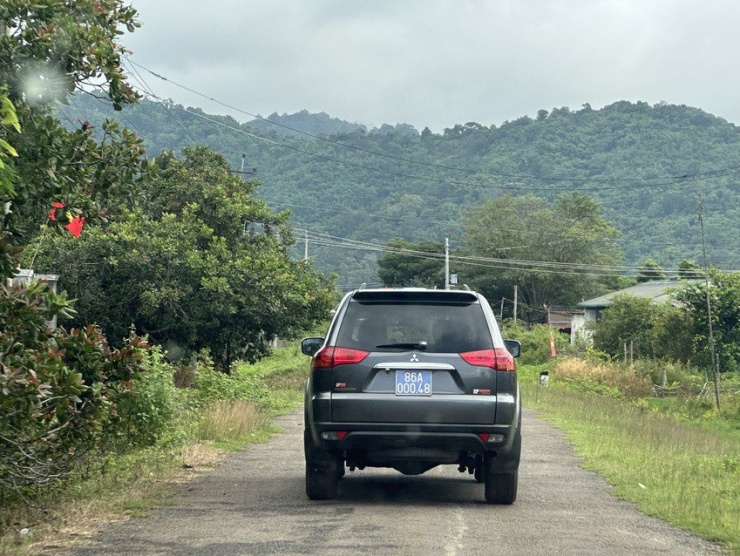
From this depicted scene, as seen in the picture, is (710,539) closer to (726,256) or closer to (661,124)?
(726,256)

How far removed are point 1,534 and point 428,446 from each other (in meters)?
3.46

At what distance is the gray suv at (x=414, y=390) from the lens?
9.48m

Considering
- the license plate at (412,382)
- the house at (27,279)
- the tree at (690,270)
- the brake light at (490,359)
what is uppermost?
the tree at (690,270)

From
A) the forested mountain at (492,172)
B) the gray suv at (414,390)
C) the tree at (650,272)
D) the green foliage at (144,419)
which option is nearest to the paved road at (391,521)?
the gray suv at (414,390)

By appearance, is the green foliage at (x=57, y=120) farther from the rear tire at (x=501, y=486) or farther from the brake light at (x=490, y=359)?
the rear tire at (x=501, y=486)

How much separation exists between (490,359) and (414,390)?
0.70m

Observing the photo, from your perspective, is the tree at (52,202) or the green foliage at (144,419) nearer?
the tree at (52,202)

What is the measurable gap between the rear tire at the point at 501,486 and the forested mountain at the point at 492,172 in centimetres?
8541

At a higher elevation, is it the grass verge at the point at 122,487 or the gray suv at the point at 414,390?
the gray suv at the point at 414,390

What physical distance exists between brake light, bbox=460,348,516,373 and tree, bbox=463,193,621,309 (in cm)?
8484

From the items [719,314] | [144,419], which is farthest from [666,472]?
[719,314]

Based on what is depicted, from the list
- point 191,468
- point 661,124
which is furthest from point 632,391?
point 661,124

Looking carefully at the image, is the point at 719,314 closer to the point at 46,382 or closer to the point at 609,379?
the point at 609,379

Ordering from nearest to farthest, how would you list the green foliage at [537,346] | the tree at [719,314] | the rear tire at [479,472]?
the rear tire at [479,472] < the tree at [719,314] < the green foliage at [537,346]
